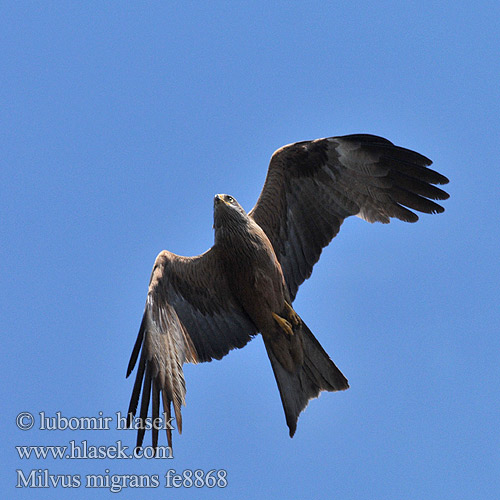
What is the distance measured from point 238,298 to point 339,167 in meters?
2.24

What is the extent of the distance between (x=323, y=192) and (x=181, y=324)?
103 inches

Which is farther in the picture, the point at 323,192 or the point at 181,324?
the point at 323,192

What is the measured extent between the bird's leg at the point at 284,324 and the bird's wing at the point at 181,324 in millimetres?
610

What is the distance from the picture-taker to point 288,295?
427 inches

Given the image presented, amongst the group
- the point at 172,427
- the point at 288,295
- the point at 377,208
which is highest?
the point at 377,208

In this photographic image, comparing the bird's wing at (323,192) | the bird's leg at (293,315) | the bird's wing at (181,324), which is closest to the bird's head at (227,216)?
the bird's wing at (181,324)

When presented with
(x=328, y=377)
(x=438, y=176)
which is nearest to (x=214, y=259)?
(x=328, y=377)

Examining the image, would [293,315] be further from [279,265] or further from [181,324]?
[181,324]

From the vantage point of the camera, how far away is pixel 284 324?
10.5m

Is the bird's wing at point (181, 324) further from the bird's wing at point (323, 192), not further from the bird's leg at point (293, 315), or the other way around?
the bird's wing at point (323, 192)

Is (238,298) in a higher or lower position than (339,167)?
lower

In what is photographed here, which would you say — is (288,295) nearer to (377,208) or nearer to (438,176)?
(377,208)

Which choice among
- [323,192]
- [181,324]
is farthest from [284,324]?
[323,192]

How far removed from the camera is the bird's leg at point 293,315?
10.6 meters
